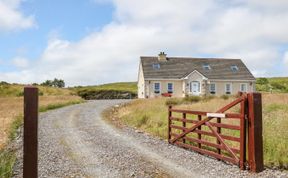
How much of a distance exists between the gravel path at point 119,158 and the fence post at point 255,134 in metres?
0.26

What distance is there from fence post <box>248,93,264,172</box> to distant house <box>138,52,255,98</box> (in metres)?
38.7

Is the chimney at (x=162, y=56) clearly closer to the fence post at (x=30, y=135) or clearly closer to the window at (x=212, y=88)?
the window at (x=212, y=88)

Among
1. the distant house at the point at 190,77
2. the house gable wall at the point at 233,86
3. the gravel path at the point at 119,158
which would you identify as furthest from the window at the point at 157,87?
the gravel path at the point at 119,158

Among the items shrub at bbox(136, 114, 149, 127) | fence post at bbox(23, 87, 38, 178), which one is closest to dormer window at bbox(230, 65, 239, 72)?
shrub at bbox(136, 114, 149, 127)

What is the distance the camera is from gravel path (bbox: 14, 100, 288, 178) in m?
9.71

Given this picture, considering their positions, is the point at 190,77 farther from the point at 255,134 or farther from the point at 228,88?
the point at 255,134

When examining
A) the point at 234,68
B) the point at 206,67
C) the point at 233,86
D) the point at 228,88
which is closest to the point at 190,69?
the point at 206,67

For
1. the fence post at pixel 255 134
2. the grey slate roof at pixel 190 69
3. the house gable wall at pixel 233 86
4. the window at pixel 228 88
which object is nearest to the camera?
the fence post at pixel 255 134

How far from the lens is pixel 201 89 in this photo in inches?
2004

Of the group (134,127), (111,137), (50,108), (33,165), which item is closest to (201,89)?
(50,108)

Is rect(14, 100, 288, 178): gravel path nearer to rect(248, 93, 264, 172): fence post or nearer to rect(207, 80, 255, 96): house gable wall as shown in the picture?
rect(248, 93, 264, 172): fence post

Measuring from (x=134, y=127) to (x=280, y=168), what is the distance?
11.3 meters

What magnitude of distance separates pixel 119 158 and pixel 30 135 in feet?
21.9

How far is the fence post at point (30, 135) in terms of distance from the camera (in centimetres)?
516
